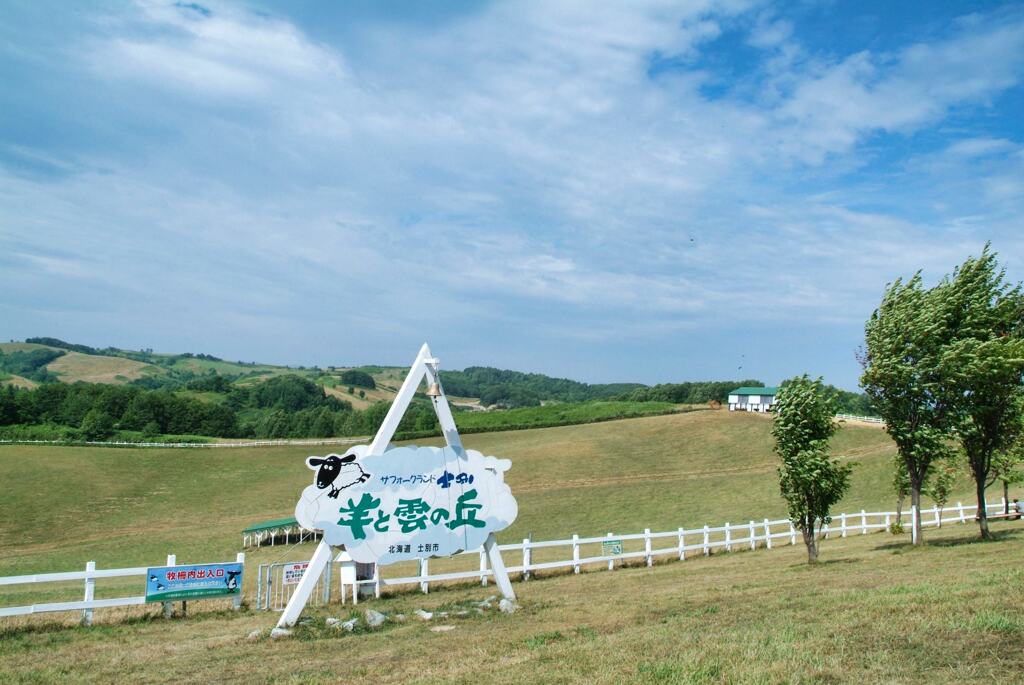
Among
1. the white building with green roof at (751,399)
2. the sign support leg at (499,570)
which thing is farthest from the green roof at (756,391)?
the sign support leg at (499,570)

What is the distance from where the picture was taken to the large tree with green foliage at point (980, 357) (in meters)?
21.0

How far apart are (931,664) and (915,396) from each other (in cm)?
1650

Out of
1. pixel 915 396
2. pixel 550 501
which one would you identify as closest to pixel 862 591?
pixel 915 396

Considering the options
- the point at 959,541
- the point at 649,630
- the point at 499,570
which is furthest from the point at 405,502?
the point at 959,541

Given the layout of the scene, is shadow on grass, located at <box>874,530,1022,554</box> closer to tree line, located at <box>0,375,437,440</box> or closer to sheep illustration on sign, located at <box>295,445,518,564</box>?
sheep illustration on sign, located at <box>295,445,518,564</box>

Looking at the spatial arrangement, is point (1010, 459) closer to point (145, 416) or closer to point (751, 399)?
point (751, 399)

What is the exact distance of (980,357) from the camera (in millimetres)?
21125

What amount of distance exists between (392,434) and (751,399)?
89.9 m

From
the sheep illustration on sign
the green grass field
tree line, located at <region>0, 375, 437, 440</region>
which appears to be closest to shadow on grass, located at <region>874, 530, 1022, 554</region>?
the green grass field

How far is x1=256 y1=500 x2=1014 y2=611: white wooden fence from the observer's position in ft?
53.8

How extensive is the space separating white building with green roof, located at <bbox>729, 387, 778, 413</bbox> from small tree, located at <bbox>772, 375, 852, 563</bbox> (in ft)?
253

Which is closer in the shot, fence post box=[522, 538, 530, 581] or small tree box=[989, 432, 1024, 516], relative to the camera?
→ fence post box=[522, 538, 530, 581]

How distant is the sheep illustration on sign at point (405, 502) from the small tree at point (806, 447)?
352 inches

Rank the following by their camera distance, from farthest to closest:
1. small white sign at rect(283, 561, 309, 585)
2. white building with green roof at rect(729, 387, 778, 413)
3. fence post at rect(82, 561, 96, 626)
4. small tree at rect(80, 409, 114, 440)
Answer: white building with green roof at rect(729, 387, 778, 413) < small tree at rect(80, 409, 114, 440) < small white sign at rect(283, 561, 309, 585) < fence post at rect(82, 561, 96, 626)
